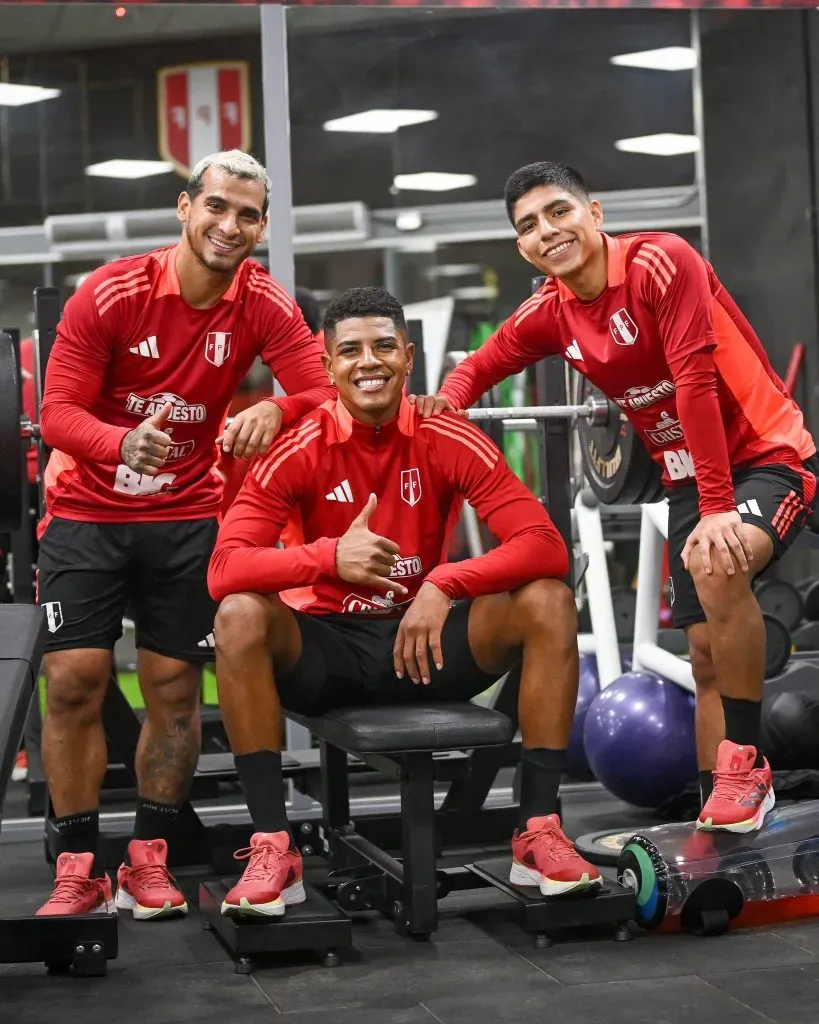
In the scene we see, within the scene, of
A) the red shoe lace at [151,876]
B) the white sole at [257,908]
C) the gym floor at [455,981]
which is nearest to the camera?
Result: the gym floor at [455,981]

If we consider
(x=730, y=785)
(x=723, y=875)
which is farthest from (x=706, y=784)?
(x=723, y=875)

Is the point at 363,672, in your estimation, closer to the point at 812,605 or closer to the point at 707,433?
the point at 707,433

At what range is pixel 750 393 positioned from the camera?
3.10m

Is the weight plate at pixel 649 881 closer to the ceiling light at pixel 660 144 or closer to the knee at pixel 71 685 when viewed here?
the knee at pixel 71 685

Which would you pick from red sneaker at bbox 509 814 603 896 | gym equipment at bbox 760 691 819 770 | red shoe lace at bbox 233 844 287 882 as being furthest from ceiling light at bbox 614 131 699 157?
red shoe lace at bbox 233 844 287 882

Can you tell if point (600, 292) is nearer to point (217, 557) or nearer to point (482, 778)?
point (217, 557)

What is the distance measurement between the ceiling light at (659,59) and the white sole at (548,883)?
4.51m

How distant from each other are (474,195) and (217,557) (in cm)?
353

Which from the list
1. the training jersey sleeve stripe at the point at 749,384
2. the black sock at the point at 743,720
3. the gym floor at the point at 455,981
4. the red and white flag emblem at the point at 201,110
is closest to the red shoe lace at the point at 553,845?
the gym floor at the point at 455,981

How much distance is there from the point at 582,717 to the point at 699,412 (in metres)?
1.84

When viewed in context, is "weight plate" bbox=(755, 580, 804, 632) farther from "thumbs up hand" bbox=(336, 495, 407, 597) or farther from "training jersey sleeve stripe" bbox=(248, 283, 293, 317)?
"thumbs up hand" bbox=(336, 495, 407, 597)

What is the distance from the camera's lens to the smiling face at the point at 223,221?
307cm

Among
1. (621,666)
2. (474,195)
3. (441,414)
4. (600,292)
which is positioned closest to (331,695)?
(441,414)

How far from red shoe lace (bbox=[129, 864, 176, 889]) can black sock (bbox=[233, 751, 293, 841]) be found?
506mm
